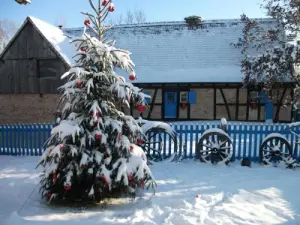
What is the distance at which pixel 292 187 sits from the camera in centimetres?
494

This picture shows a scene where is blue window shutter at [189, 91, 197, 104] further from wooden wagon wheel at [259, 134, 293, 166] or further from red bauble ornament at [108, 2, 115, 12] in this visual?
red bauble ornament at [108, 2, 115, 12]

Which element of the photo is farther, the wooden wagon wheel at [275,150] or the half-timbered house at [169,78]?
the half-timbered house at [169,78]

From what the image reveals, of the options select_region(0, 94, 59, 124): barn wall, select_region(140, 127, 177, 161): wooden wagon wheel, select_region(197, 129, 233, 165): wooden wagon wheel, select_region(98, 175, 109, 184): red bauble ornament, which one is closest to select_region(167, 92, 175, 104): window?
select_region(0, 94, 59, 124): barn wall

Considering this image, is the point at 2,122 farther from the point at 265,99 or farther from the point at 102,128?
the point at 265,99

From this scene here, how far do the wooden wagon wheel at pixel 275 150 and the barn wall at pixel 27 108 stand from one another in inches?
409

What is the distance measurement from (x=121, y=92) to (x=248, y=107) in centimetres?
1123

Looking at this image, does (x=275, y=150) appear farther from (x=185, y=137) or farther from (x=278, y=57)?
(x=278, y=57)

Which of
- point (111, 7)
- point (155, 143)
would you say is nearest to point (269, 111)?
point (155, 143)

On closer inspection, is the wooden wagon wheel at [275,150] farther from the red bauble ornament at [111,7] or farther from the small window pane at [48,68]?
the small window pane at [48,68]

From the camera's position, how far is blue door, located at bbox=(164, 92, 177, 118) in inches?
558

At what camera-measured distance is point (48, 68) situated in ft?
42.2

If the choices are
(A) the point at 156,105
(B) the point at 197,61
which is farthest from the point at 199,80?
(A) the point at 156,105

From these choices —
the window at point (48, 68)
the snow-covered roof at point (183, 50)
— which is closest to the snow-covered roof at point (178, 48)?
the snow-covered roof at point (183, 50)

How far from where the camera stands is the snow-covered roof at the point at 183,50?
13.5m
